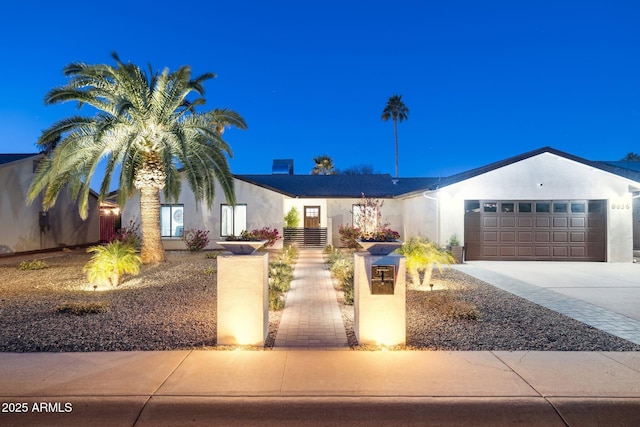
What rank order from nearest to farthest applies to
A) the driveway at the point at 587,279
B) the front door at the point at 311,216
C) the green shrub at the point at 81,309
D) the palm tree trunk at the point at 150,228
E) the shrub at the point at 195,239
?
the green shrub at the point at 81,309 < the driveway at the point at 587,279 < the palm tree trunk at the point at 150,228 < the shrub at the point at 195,239 < the front door at the point at 311,216

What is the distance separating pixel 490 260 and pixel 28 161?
840 inches

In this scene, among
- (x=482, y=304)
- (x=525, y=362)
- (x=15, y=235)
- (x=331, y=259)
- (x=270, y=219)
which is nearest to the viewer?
(x=525, y=362)

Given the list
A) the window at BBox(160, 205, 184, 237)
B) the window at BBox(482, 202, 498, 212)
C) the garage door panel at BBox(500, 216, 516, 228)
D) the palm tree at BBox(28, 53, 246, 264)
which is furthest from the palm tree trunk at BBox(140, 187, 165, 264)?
the garage door panel at BBox(500, 216, 516, 228)

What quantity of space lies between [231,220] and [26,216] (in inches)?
371

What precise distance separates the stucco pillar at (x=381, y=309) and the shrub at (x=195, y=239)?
48.0 feet

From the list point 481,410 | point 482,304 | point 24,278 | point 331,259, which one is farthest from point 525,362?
point 24,278

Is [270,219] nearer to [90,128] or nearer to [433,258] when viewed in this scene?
[90,128]

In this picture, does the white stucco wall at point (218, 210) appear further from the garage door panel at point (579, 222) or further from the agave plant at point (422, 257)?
the garage door panel at point (579, 222)

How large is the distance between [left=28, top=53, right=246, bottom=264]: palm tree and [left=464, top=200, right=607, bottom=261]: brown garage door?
998cm

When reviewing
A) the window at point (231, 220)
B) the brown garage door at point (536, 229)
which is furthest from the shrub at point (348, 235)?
the brown garage door at point (536, 229)

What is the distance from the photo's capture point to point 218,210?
64.8ft

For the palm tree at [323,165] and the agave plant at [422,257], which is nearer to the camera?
the agave plant at [422,257]

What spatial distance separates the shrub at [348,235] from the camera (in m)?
19.1

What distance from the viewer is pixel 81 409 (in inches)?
144
